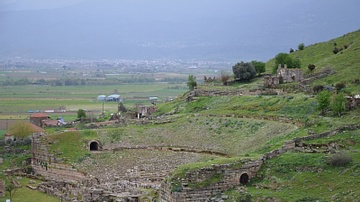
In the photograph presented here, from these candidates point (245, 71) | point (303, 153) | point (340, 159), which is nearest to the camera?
point (340, 159)

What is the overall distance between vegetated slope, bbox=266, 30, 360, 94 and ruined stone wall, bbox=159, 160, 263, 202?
832 inches

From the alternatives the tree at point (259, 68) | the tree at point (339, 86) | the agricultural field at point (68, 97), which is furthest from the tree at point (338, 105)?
the agricultural field at point (68, 97)

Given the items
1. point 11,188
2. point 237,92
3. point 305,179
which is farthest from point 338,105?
point 11,188

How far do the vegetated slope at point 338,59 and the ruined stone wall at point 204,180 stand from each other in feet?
69.4

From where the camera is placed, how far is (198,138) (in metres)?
54.3

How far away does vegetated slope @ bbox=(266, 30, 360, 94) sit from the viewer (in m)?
63.5

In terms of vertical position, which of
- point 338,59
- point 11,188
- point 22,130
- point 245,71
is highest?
point 338,59

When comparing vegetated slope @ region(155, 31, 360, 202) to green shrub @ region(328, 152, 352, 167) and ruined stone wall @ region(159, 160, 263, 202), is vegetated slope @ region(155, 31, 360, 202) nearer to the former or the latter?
green shrub @ region(328, 152, 352, 167)

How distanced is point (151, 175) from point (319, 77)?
943 inches

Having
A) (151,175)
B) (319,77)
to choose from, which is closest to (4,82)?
(319,77)

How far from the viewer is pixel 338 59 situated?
73.3 metres

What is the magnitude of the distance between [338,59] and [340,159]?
39954 mm

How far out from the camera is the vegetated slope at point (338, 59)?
208 ft

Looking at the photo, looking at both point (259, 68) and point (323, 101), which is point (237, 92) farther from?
point (323, 101)
